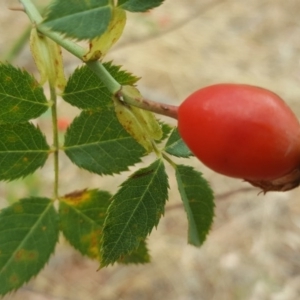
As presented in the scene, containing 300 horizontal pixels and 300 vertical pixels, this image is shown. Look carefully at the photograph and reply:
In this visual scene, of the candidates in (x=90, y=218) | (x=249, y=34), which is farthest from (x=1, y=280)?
(x=249, y=34)

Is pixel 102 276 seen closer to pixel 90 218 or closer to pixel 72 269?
pixel 72 269

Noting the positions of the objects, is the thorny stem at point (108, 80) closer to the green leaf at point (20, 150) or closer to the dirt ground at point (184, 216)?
the green leaf at point (20, 150)

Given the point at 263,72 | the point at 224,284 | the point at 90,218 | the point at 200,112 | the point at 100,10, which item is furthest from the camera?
the point at 263,72

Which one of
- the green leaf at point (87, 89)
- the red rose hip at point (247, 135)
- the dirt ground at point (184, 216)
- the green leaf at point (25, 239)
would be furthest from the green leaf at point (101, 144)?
the dirt ground at point (184, 216)

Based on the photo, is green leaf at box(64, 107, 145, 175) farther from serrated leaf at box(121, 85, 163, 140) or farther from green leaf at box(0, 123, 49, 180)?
serrated leaf at box(121, 85, 163, 140)

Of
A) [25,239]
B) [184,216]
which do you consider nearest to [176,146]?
[25,239]

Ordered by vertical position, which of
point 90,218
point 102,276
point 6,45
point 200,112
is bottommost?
point 102,276

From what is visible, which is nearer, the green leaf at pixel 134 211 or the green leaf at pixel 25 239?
the green leaf at pixel 134 211
